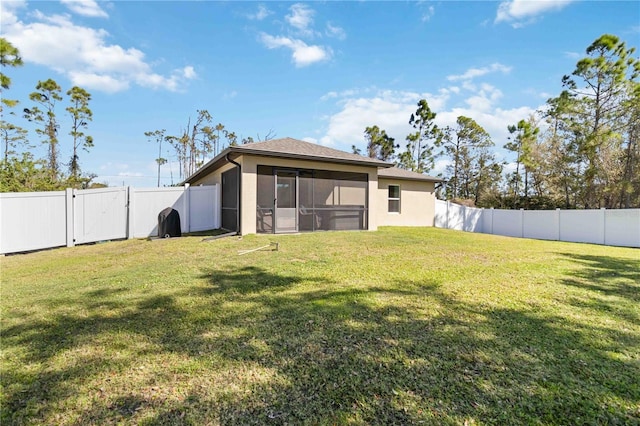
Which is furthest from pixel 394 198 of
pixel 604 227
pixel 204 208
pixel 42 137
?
pixel 42 137

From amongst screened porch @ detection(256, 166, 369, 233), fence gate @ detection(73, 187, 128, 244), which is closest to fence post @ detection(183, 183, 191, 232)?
fence gate @ detection(73, 187, 128, 244)

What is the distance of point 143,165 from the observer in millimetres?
28797

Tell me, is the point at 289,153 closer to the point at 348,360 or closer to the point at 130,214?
the point at 130,214

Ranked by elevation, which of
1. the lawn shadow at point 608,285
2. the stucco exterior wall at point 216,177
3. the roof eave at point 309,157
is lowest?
the lawn shadow at point 608,285

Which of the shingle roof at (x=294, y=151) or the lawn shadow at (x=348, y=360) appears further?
the shingle roof at (x=294, y=151)

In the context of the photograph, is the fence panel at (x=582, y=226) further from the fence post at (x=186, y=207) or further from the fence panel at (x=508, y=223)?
the fence post at (x=186, y=207)

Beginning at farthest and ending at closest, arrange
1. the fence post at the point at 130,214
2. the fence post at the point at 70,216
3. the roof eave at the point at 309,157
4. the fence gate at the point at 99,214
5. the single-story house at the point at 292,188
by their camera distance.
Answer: the fence post at the point at 130,214, the single-story house at the point at 292,188, the roof eave at the point at 309,157, the fence gate at the point at 99,214, the fence post at the point at 70,216

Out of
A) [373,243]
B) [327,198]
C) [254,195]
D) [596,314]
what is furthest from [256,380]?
[327,198]

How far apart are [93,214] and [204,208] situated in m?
3.52

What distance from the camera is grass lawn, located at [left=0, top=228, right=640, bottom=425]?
5.96ft

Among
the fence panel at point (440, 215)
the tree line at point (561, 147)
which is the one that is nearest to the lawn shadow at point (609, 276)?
the fence panel at point (440, 215)

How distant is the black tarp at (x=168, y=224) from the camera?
30.7 feet

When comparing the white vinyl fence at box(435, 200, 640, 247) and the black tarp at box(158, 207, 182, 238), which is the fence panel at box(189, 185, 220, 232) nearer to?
the black tarp at box(158, 207, 182, 238)

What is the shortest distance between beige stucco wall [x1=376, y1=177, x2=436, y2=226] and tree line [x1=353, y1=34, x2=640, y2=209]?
361 inches
